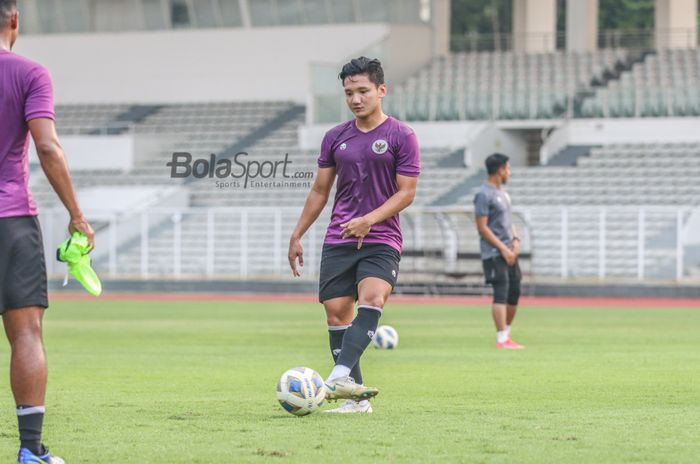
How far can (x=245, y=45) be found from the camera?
51.1 metres

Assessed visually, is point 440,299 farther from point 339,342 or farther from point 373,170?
point 373,170

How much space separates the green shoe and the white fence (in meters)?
25.3

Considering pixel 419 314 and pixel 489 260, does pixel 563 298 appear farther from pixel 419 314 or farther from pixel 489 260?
pixel 489 260

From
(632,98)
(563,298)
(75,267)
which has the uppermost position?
(75,267)

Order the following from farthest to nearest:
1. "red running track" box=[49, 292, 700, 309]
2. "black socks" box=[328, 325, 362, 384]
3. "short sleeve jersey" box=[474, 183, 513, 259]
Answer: "red running track" box=[49, 292, 700, 309], "short sleeve jersey" box=[474, 183, 513, 259], "black socks" box=[328, 325, 362, 384]

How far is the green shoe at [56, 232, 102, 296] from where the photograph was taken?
294 inches

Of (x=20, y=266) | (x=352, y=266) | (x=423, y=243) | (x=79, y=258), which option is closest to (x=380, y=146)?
(x=352, y=266)

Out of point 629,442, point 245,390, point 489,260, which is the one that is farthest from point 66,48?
point 629,442

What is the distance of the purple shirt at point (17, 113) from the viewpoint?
7.32 meters

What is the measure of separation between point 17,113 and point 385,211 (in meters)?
3.01

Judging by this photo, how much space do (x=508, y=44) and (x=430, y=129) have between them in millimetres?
11179

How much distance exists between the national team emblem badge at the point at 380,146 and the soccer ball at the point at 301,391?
1.49 m

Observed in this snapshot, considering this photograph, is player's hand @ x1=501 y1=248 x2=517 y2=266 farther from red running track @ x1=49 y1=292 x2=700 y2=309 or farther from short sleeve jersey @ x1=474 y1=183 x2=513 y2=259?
red running track @ x1=49 y1=292 x2=700 y2=309

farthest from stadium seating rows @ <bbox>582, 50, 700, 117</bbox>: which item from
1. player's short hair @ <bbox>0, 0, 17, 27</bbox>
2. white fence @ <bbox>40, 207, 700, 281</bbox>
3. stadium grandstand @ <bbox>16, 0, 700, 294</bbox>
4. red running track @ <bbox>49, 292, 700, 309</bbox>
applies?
player's short hair @ <bbox>0, 0, 17, 27</bbox>
